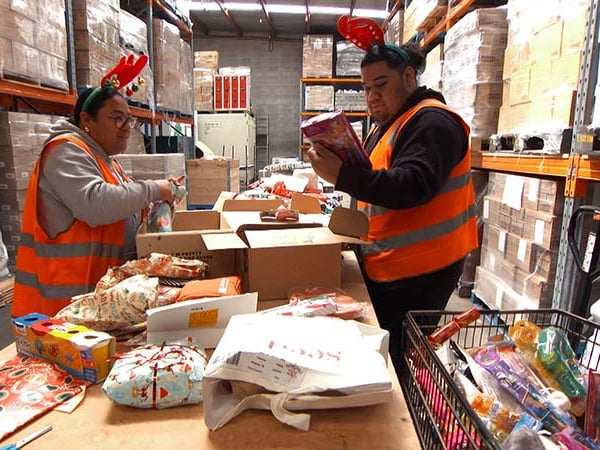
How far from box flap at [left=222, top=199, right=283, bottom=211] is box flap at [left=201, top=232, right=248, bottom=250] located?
0.76m

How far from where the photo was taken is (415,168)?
1358 mm

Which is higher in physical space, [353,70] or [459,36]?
[353,70]

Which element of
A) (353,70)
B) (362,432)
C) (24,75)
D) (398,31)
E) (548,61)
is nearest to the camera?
(362,432)

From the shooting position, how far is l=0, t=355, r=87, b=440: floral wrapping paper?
78 cm

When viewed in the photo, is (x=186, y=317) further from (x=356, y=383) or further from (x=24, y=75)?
(x=24, y=75)

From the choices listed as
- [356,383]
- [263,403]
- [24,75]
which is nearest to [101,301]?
[263,403]

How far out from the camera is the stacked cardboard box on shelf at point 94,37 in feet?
12.0

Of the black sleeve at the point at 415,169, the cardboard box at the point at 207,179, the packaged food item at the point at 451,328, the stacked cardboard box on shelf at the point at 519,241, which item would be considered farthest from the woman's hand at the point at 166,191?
the cardboard box at the point at 207,179

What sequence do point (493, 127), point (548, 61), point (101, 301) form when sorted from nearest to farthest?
point (101, 301) → point (548, 61) → point (493, 127)

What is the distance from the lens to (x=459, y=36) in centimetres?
382

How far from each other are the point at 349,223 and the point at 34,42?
2.84 m

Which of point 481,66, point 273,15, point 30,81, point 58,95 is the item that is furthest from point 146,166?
point 273,15

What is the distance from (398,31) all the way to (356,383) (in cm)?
685

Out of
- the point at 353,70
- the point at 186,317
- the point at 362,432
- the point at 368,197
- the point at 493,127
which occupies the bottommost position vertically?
the point at 362,432
